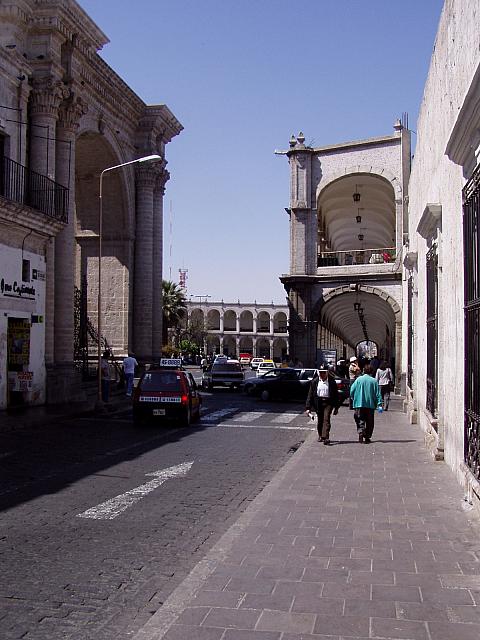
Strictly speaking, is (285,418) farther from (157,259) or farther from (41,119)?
(157,259)

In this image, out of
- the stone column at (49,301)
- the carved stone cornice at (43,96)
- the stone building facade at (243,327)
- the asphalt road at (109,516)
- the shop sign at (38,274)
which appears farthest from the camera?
the stone building facade at (243,327)

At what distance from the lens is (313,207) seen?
39875mm

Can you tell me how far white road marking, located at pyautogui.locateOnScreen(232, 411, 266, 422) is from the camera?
2236 cm

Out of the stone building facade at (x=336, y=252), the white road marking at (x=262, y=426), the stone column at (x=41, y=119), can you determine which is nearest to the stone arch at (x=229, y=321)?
the stone building facade at (x=336, y=252)

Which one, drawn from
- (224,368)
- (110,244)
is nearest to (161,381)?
(110,244)

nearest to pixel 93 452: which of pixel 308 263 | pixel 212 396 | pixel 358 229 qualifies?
pixel 212 396

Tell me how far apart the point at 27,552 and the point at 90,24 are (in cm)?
2336

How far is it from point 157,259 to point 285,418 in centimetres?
1488

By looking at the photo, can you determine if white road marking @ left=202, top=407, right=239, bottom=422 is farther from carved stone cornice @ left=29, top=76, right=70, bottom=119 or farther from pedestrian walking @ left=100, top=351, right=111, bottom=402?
carved stone cornice @ left=29, top=76, right=70, bottom=119

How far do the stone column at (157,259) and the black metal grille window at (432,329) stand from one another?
21736 millimetres

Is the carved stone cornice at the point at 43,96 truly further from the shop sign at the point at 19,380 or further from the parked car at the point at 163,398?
the parked car at the point at 163,398

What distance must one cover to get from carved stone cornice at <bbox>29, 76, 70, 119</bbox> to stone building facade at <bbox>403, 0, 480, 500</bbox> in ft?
43.0

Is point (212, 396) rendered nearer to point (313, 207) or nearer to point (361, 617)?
point (313, 207)

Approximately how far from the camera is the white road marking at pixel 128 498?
8.60 meters
